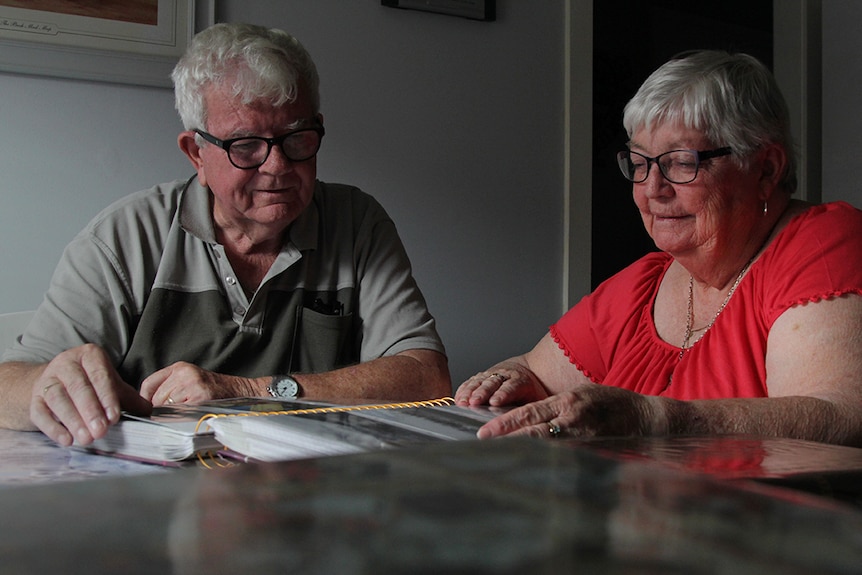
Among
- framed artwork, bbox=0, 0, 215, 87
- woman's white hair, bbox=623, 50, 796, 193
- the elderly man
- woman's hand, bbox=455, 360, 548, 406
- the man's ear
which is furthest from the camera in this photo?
framed artwork, bbox=0, 0, 215, 87

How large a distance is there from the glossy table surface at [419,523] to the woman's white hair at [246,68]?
1.44 m

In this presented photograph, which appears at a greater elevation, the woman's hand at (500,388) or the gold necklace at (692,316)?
the gold necklace at (692,316)

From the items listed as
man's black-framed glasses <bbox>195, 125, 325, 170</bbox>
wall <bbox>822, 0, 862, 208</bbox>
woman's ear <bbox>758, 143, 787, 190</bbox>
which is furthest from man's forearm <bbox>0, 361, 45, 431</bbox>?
wall <bbox>822, 0, 862, 208</bbox>

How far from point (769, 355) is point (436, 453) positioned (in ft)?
3.62

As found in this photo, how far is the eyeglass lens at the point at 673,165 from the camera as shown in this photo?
4.45ft

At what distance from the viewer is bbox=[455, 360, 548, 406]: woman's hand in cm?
119

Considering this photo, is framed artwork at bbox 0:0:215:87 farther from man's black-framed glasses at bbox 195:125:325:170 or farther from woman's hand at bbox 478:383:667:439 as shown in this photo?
woman's hand at bbox 478:383:667:439

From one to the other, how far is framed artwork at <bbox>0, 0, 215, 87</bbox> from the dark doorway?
1844 millimetres

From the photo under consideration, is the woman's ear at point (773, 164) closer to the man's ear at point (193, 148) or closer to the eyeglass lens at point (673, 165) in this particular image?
the eyeglass lens at point (673, 165)

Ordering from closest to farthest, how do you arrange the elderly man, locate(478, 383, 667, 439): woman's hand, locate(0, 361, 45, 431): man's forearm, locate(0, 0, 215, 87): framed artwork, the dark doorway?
locate(478, 383, 667, 439): woman's hand
locate(0, 361, 45, 431): man's forearm
the elderly man
locate(0, 0, 215, 87): framed artwork
the dark doorway

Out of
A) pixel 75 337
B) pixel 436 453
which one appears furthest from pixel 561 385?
pixel 436 453

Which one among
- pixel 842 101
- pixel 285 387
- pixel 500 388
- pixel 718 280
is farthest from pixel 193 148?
pixel 842 101

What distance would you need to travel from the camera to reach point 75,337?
56.7 inches

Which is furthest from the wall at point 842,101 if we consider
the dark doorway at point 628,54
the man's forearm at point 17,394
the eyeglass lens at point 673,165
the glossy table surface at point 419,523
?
the glossy table surface at point 419,523
